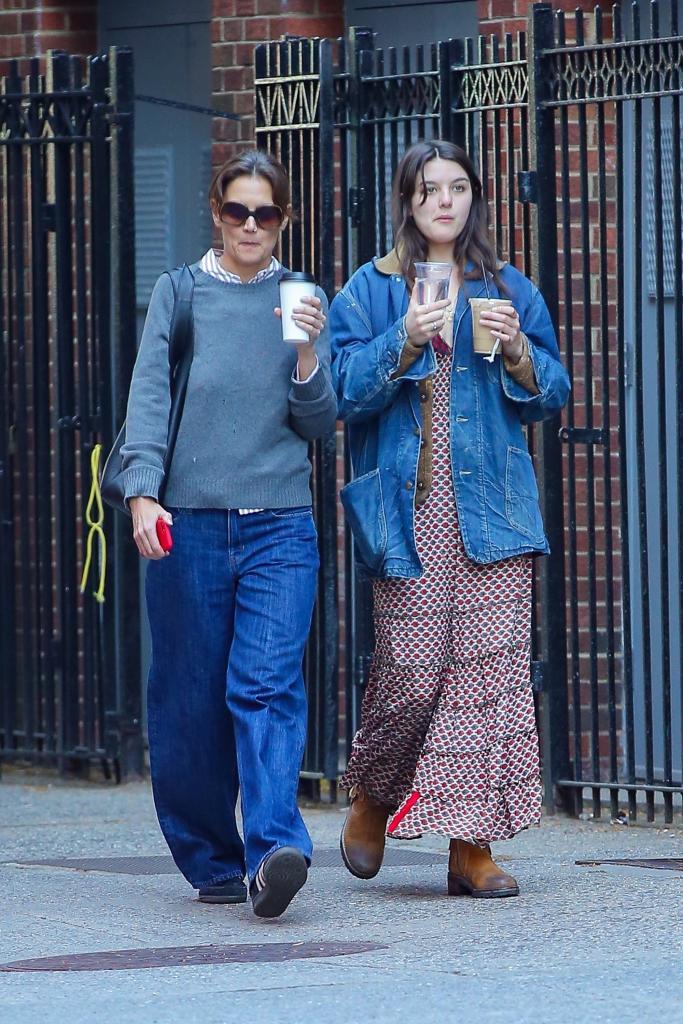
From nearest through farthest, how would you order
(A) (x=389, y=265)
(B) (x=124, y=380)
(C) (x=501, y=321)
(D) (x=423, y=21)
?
(C) (x=501, y=321)
(A) (x=389, y=265)
(B) (x=124, y=380)
(D) (x=423, y=21)

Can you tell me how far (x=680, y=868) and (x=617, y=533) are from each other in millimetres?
1795

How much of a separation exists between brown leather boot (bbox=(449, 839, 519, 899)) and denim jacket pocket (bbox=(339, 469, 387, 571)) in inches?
31.2

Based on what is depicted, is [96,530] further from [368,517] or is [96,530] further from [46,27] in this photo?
[368,517]

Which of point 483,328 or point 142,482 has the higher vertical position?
point 483,328

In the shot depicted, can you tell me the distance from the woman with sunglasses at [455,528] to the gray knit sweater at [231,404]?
243 millimetres

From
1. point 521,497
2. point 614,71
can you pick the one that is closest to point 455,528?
point 521,497

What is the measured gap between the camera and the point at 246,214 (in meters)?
5.39

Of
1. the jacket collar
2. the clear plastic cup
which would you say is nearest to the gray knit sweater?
the clear plastic cup

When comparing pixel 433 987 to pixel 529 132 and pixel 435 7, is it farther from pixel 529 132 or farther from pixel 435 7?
pixel 435 7

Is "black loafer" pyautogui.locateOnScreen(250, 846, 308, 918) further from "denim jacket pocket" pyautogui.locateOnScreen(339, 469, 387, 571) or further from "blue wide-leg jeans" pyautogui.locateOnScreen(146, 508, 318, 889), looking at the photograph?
"denim jacket pocket" pyautogui.locateOnScreen(339, 469, 387, 571)

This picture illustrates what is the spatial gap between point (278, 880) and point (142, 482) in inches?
40.5

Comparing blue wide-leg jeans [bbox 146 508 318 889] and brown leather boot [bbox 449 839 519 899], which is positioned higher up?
blue wide-leg jeans [bbox 146 508 318 889]

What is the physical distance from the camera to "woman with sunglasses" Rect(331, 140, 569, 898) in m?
5.56

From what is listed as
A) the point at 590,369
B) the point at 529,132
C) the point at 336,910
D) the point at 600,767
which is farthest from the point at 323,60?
the point at 336,910
